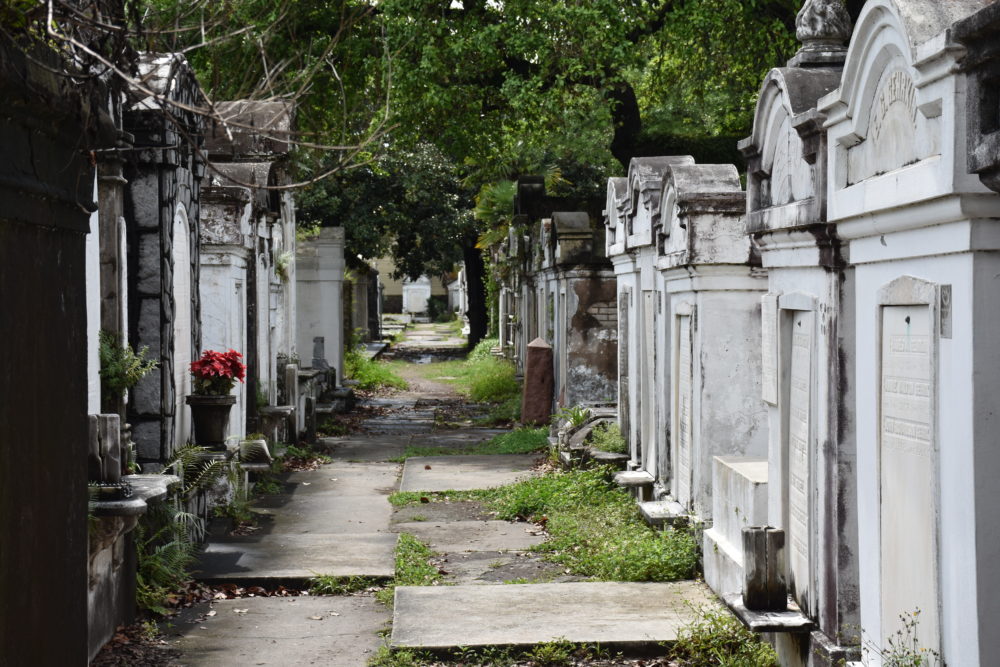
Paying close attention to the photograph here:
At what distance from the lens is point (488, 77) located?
16.5 metres

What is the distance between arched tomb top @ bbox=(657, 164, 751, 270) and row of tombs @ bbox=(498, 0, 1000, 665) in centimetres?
1

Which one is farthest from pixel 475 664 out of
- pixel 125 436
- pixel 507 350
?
pixel 507 350

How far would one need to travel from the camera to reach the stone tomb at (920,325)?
3.80 m

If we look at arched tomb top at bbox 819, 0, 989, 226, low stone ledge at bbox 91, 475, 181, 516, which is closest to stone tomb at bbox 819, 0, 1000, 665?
arched tomb top at bbox 819, 0, 989, 226

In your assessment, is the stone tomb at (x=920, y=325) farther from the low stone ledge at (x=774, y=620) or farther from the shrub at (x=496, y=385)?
the shrub at (x=496, y=385)

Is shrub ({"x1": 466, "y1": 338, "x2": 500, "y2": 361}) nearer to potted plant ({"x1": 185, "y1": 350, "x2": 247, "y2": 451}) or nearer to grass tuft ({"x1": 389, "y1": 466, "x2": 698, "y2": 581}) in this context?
grass tuft ({"x1": 389, "y1": 466, "x2": 698, "y2": 581})

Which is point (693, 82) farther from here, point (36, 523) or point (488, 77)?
point (36, 523)

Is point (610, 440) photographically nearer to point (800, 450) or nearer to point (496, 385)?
point (800, 450)

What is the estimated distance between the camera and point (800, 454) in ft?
19.1

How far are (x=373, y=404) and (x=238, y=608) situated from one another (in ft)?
47.9

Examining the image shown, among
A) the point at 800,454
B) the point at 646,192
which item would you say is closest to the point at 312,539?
the point at 646,192

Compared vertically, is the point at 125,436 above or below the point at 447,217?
below

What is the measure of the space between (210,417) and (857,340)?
20.0 feet

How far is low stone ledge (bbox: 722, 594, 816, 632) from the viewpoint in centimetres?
Answer: 541
